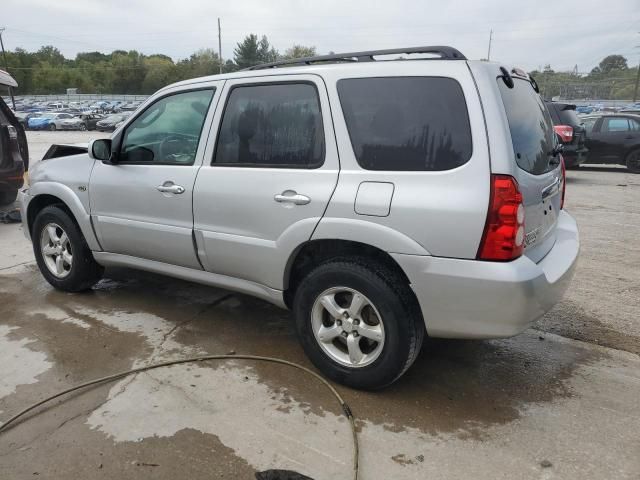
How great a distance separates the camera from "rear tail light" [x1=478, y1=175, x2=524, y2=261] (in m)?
2.44

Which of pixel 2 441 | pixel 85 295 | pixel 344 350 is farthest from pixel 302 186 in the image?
pixel 85 295

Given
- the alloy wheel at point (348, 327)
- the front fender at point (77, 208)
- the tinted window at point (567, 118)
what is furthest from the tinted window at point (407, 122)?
the tinted window at point (567, 118)

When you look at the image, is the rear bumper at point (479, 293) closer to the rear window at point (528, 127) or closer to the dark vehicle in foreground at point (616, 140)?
the rear window at point (528, 127)

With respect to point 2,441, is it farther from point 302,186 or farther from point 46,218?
point 46,218

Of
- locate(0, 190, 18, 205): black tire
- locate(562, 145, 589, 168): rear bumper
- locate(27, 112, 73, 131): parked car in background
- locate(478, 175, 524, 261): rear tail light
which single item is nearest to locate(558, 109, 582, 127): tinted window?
locate(562, 145, 589, 168): rear bumper

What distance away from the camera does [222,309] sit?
13.8ft

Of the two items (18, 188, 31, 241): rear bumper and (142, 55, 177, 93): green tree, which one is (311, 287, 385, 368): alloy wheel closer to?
(18, 188, 31, 241): rear bumper

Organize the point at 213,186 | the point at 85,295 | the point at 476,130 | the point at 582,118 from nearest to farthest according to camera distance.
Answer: the point at 476,130 < the point at 213,186 < the point at 85,295 < the point at 582,118

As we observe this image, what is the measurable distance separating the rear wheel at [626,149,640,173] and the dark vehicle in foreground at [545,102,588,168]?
1.92 meters

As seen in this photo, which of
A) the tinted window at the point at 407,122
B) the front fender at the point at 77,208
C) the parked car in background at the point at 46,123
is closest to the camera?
the tinted window at the point at 407,122

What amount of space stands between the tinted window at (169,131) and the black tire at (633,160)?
12415 millimetres

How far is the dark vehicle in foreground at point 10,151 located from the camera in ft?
23.9

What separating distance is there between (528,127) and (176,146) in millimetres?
2342

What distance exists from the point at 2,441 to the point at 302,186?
203cm
